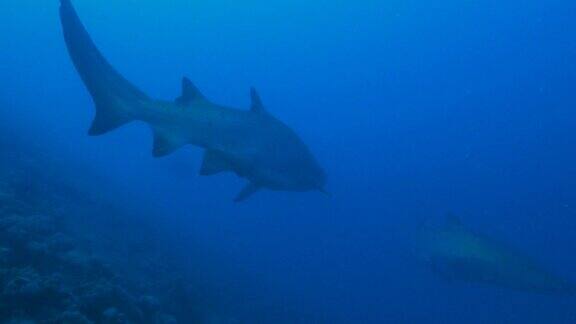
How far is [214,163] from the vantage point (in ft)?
17.2

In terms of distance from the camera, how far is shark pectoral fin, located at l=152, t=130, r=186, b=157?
502 cm

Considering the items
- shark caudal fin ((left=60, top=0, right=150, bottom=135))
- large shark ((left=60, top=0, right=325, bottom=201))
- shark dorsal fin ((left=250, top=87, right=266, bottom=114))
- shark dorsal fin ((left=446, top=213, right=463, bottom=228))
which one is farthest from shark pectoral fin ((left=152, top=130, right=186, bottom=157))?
shark dorsal fin ((left=446, top=213, right=463, bottom=228))

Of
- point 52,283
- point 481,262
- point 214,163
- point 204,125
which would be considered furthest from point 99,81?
point 481,262

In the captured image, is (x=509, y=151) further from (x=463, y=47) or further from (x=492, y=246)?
(x=492, y=246)

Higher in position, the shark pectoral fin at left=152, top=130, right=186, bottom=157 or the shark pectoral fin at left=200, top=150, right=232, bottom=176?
the shark pectoral fin at left=200, top=150, right=232, bottom=176

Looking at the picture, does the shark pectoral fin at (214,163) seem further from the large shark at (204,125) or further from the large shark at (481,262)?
the large shark at (481,262)

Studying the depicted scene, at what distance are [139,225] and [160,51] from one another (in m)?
186

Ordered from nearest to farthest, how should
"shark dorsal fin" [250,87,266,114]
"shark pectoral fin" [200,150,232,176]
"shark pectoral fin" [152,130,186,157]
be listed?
"shark pectoral fin" [152,130,186,157] → "shark pectoral fin" [200,150,232,176] → "shark dorsal fin" [250,87,266,114]

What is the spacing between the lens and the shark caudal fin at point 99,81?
167 inches

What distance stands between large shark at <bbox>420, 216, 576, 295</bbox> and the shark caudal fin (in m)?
6.91

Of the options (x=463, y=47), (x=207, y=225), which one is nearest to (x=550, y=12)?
(x=463, y=47)

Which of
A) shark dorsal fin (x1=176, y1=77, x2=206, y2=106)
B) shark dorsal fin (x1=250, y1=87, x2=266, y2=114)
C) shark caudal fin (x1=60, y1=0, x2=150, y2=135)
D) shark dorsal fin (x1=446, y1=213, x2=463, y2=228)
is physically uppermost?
shark dorsal fin (x1=446, y1=213, x2=463, y2=228)

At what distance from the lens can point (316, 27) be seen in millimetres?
144875

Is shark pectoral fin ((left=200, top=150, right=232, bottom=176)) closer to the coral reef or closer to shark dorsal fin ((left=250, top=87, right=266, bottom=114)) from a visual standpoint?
shark dorsal fin ((left=250, top=87, right=266, bottom=114))
